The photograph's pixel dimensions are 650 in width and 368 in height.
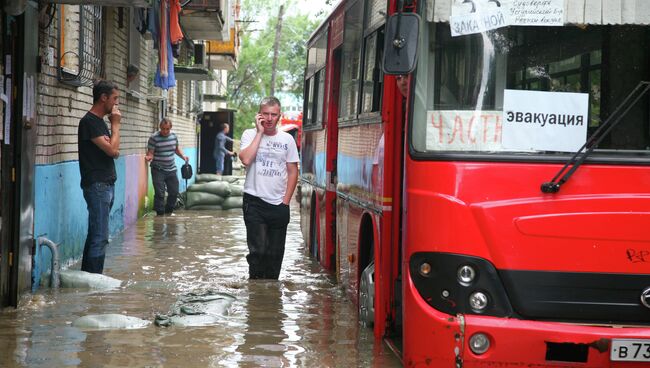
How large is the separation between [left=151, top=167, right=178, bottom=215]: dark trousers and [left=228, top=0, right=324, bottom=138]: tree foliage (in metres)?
50.7

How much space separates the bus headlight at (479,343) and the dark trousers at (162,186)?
14.1 metres

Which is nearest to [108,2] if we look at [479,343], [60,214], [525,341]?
[60,214]

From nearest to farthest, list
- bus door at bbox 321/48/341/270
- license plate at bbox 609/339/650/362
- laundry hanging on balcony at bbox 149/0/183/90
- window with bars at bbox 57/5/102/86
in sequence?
license plate at bbox 609/339/650/362
bus door at bbox 321/48/341/270
window with bars at bbox 57/5/102/86
laundry hanging on balcony at bbox 149/0/183/90

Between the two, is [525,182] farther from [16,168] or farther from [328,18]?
[328,18]

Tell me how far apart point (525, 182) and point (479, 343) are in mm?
886

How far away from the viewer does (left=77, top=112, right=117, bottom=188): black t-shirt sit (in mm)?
9859

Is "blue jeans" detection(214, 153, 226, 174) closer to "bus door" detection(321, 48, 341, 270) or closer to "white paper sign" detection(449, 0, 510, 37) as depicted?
"bus door" detection(321, 48, 341, 270)

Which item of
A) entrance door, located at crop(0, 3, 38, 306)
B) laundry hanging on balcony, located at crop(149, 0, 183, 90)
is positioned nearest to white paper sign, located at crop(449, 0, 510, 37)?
entrance door, located at crop(0, 3, 38, 306)

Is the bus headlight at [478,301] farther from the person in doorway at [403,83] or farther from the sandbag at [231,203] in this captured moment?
the sandbag at [231,203]

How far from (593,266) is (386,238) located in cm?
180

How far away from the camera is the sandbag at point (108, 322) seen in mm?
8062

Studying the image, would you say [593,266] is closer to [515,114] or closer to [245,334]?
[515,114]

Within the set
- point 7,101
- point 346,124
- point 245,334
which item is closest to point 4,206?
point 7,101

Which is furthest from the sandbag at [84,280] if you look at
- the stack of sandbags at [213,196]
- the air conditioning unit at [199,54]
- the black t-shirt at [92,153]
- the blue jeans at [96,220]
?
the air conditioning unit at [199,54]
